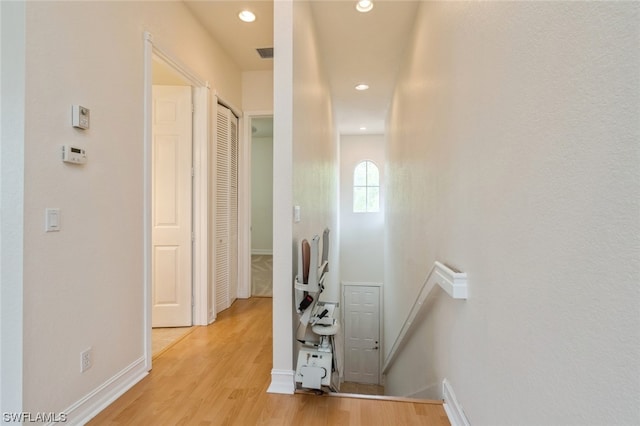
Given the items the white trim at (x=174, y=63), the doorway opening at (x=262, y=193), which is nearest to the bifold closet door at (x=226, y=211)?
the white trim at (x=174, y=63)

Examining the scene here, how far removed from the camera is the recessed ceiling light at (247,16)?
3018mm

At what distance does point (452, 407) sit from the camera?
66.1 inches

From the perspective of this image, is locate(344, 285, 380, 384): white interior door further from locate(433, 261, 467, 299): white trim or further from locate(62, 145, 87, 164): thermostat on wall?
locate(62, 145, 87, 164): thermostat on wall

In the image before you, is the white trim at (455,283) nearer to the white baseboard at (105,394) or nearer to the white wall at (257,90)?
the white baseboard at (105,394)

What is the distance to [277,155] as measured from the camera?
2084 mm

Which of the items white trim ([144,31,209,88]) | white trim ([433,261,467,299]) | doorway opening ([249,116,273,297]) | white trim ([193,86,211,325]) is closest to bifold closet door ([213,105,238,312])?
white trim ([193,86,211,325])

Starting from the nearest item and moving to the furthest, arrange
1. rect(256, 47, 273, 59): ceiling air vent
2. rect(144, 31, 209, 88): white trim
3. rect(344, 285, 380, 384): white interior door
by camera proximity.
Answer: rect(144, 31, 209, 88): white trim → rect(256, 47, 273, 59): ceiling air vent → rect(344, 285, 380, 384): white interior door

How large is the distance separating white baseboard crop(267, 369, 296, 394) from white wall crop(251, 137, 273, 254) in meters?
6.64

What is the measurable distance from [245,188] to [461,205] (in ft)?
10.5

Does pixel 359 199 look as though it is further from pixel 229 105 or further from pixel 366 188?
pixel 229 105

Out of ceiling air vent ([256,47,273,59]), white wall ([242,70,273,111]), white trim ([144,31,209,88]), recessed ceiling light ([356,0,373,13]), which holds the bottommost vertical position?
white trim ([144,31,209,88])

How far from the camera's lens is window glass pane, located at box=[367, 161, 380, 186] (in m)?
7.63

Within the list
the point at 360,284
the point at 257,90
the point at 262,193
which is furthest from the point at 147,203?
the point at 262,193

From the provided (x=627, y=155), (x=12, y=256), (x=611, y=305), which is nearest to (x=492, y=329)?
(x=611, y=305)
